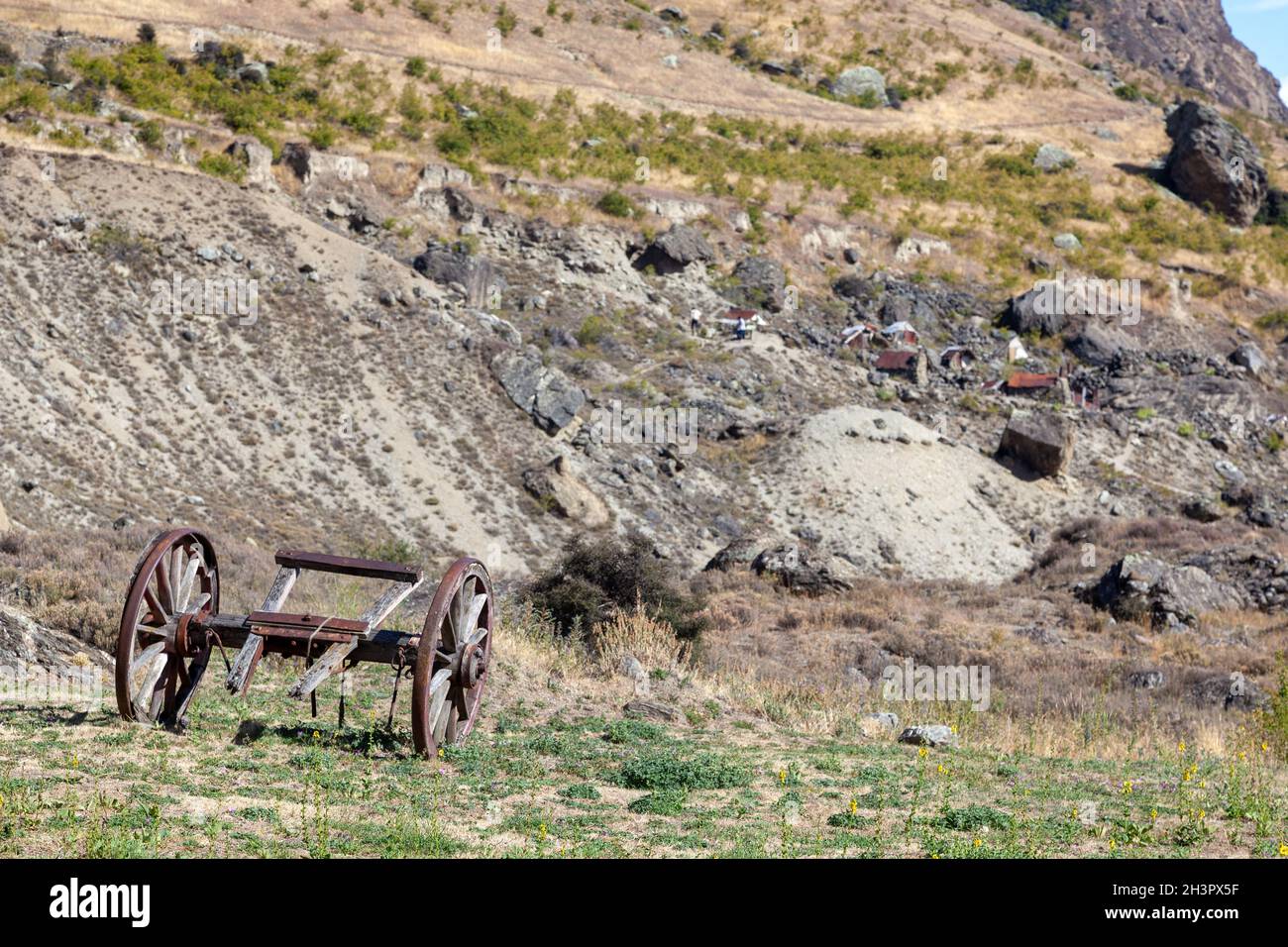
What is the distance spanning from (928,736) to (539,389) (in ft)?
79.7

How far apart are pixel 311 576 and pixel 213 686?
9131 millimetres

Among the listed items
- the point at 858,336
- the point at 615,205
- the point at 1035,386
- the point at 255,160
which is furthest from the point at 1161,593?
the point at 255,160

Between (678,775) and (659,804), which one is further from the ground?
(659,804)

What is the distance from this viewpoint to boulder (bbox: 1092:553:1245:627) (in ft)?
82.1

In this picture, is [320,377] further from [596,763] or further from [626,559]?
[596,763]

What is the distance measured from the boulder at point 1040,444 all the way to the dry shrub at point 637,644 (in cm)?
2570

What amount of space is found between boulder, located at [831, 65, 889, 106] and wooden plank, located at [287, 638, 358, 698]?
6577 cm

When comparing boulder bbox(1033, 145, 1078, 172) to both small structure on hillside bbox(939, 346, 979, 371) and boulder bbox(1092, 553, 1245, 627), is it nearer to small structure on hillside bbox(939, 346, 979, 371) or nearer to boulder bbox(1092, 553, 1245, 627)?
small structure on hillside bbox(939, 346, 979, 371)

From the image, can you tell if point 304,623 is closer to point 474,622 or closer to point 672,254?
point 474,622

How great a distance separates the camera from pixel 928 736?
36.8 feet

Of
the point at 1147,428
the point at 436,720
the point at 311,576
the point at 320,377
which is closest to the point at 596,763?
the point at 436,720

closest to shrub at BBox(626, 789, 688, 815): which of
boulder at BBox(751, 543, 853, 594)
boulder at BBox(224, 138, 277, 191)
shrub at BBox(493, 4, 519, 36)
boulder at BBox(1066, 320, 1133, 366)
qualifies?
boulder at BBox(751, 543, 853, 594)

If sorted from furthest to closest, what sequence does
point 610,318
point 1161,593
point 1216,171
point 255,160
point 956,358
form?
point 1216,171, point 956,358, point 610,318, point 255,160, point 1161,593

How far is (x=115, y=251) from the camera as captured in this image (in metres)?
32.8
